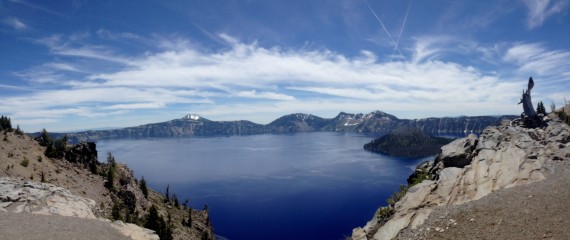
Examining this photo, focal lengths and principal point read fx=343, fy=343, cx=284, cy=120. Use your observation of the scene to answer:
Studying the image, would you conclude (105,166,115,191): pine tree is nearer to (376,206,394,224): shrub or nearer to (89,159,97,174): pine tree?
(89,159,97,174): pine tree

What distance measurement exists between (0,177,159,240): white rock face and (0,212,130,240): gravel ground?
1618 mm

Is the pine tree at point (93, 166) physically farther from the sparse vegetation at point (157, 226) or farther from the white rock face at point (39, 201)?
the white rock face at point (39, 201)

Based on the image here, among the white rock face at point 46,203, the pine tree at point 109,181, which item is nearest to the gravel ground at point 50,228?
the white rock face at point 46,203

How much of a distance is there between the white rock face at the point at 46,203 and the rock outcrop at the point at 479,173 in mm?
24010

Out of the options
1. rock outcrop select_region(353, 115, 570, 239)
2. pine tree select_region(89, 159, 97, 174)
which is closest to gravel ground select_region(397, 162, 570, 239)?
rock outcrop select_region(353, 115, 570, 239)

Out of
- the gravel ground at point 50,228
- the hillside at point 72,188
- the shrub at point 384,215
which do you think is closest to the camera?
the gravel ground at point 50,228

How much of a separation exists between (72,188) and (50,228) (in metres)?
39.5

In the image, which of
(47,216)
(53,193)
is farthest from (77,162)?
(47,216)

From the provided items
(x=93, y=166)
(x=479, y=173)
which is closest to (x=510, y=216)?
(x=479, y=173)

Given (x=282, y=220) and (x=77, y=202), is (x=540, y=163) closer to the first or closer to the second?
(x=77, y=202)

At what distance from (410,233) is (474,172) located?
1667cm

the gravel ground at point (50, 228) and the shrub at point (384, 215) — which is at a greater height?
the gravel ground at point (50, 228)

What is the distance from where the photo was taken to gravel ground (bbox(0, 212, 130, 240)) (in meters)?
26.8

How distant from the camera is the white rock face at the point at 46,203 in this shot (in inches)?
1283
